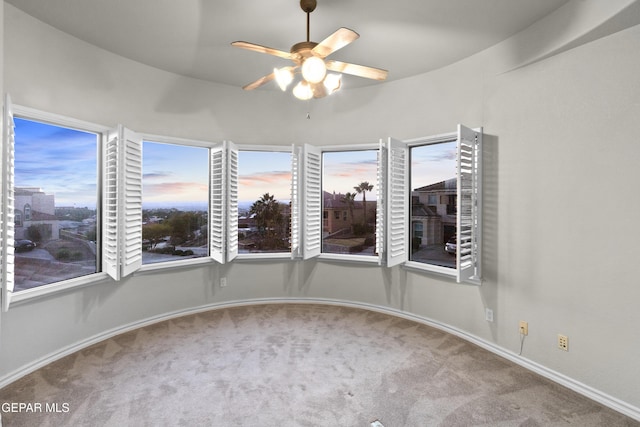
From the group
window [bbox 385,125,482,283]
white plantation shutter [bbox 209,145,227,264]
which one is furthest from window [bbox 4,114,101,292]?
window [bbox 385,125,482,283]

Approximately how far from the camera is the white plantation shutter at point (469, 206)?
2.98 metres

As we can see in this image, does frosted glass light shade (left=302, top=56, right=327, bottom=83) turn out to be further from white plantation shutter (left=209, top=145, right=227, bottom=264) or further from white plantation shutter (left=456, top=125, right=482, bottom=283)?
white plantation shutter (left=209, top=145, right=227, bottom=264)

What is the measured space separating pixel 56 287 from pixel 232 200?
189 centimetres

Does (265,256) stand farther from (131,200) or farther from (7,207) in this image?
(7,207)

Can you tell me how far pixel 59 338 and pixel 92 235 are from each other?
96cm

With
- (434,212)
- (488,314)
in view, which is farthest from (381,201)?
(488,314)

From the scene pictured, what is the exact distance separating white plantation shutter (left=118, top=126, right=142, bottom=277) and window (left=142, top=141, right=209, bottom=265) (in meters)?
0.36

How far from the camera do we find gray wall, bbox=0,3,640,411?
2307 mm

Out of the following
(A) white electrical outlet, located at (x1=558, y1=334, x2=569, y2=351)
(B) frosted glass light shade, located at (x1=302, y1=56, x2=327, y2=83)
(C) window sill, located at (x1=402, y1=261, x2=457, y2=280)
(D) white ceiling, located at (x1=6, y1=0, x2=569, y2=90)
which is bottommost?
(A) white electrical outlet, located at (x1=558, y1=334, x2=569, y2=351)

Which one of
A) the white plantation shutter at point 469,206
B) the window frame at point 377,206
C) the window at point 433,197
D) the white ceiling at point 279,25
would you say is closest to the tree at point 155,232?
the white ceiling at point 279,25

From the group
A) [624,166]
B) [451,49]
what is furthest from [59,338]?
[624,166]

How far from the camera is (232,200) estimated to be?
13.3 feet

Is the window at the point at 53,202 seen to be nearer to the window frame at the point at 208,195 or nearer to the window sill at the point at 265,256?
the window frame at the point at 208,195

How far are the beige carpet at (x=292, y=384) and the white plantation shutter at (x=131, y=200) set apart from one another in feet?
2.70
